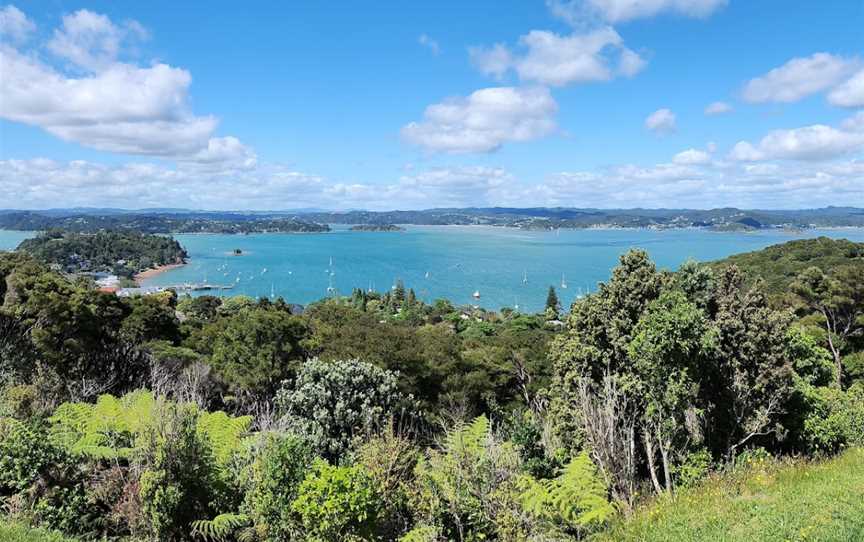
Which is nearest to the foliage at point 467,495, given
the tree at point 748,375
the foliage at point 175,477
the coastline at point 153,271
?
the foliage at point 175,477

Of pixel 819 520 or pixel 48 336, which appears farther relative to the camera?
pixel 48 336

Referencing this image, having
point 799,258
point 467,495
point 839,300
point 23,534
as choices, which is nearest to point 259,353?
point 23,534

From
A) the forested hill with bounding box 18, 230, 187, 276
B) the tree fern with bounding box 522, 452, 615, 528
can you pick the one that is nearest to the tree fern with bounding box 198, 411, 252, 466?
the tree fern with bounding box 522, 452, 615, 528

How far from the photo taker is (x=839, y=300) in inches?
1028

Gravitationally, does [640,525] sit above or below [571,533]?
above

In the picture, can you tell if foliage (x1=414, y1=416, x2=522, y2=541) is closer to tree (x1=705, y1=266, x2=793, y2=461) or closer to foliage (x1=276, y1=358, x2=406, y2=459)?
foliage (x1=276, y1=358, x2=406, y2=459)

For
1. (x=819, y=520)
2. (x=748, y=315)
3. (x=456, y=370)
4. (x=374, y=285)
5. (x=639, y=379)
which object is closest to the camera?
(x=819, y=520)

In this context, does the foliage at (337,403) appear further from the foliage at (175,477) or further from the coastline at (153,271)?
the coastline at (153,271)

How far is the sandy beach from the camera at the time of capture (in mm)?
125838

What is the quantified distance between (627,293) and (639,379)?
2908 millimetres

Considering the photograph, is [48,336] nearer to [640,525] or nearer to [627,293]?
[627,293]

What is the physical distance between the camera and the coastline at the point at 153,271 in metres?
125

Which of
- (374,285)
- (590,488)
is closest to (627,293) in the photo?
(590,488)

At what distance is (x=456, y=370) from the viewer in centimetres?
2291
